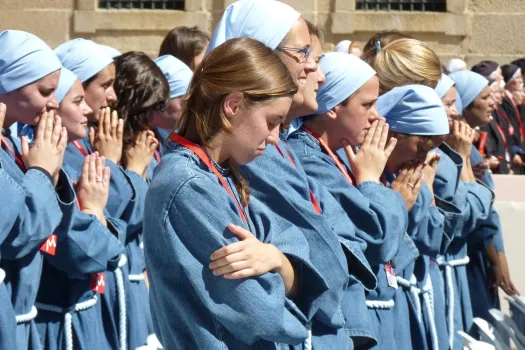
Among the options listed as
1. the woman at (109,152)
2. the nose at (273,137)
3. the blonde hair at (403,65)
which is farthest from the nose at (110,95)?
the nose at (273,137)

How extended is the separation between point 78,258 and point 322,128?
1.01 meters

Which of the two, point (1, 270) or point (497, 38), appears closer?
point (1, 270)

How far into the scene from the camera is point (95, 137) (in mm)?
5988

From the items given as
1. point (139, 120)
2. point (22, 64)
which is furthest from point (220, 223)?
point (139, 120)

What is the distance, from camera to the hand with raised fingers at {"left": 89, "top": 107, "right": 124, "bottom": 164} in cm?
596

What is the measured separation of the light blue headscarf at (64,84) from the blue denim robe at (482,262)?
2916mm

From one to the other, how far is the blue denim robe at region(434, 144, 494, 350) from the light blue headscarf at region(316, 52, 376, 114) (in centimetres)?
147

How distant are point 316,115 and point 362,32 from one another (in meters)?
9.47

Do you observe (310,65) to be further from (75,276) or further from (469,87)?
(469,87)

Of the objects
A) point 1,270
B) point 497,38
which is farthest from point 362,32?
point 1,270

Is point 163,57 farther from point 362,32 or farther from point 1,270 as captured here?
point 362,32

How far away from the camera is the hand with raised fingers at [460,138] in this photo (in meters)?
6.91

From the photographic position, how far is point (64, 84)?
17.6 ft

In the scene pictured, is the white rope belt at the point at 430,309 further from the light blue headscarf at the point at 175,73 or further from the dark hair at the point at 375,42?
the light blue headscarf at the point at 175,73
